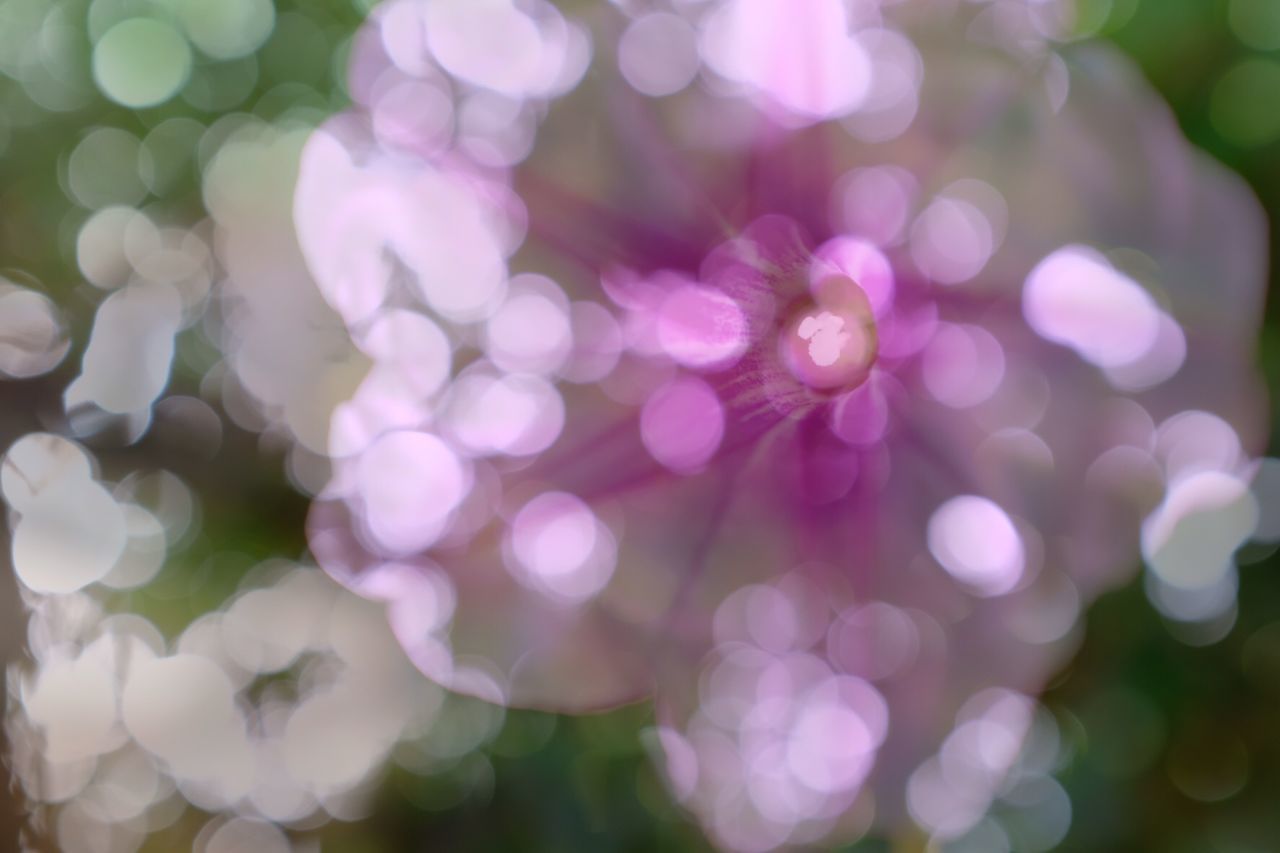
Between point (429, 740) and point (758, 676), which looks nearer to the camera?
point (758, 676)

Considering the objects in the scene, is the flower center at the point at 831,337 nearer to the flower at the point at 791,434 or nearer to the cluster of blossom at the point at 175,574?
the flower at the point at 791,434

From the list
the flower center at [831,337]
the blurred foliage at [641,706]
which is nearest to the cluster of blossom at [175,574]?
the blurred foliage at [641,706]

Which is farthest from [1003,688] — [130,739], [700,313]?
[130,739]

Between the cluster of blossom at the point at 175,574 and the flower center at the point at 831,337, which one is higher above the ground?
the flower center at the point at 831,337

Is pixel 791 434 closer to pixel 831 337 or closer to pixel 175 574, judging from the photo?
pixel 831 337

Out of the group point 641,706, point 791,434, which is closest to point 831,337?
point 791,434

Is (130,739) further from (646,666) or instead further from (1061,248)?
(1061,248)
